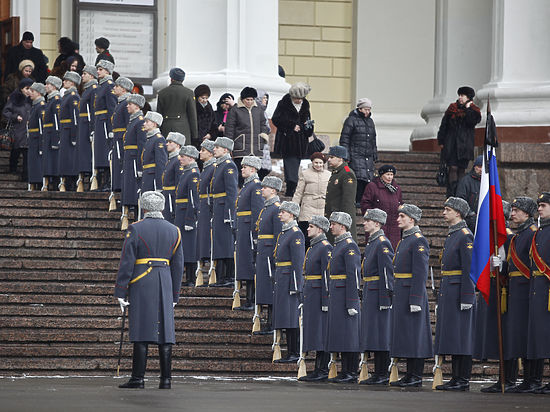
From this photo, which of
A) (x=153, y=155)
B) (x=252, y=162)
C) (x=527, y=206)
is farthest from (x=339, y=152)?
(x=527, y=206)

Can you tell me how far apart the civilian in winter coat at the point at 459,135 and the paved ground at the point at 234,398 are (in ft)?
20.9

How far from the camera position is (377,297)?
54.6ft

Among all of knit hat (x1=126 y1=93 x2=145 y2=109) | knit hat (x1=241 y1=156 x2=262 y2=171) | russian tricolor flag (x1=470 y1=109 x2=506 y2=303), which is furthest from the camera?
knit hat (x1=126 y1=93 x2=145 y2=109)

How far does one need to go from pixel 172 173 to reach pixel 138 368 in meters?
5.26

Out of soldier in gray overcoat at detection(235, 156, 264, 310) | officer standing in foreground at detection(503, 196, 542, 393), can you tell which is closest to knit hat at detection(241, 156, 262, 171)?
soldier in gray overcoat at detection(235, 156, 264, 310)

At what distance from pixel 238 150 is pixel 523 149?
3.72 m

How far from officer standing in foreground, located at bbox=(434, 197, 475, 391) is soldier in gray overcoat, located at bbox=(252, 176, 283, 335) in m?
2.31

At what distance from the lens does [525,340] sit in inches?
611

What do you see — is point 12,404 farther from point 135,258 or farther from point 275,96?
point 275,96

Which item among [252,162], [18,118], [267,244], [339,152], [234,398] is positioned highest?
[18,118]

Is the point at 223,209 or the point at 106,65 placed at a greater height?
the point at 106,65

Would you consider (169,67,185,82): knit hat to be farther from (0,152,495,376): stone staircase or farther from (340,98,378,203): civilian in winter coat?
(340,98,378,203): civilian in winter coat

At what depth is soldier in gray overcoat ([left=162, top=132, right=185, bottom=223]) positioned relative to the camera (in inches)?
772

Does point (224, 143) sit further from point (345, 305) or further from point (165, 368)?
point (165, 368)
